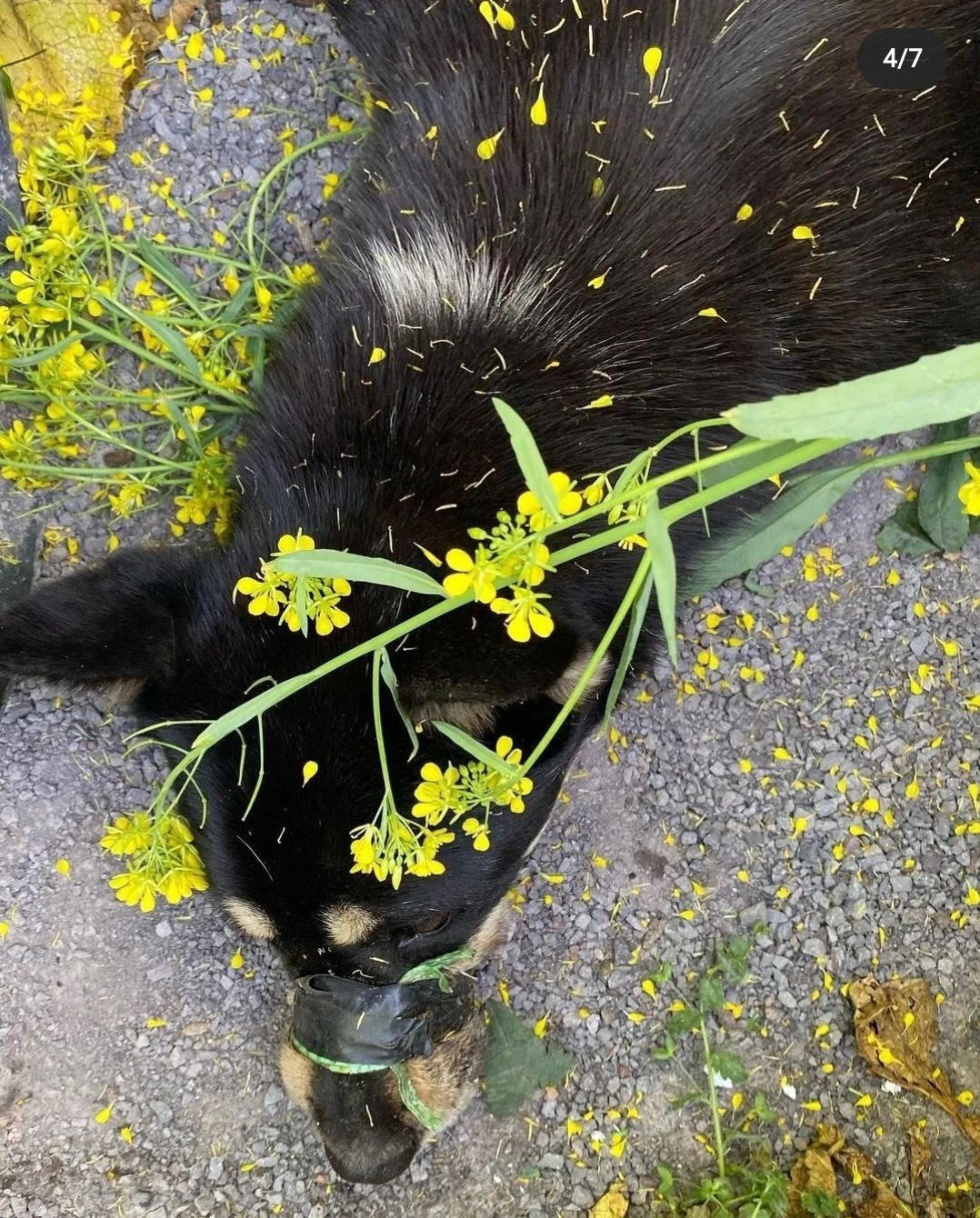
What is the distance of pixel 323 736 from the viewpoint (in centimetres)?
188

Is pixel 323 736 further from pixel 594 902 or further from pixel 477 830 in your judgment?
pixel 594 902

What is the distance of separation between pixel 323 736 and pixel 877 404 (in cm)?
117

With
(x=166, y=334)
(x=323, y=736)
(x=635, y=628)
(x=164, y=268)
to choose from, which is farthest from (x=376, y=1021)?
(x=164, y=268)

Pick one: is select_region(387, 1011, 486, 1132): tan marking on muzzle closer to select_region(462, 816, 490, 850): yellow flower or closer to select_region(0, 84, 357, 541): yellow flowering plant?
select_region(462, 816, 490, 850): yellow flower

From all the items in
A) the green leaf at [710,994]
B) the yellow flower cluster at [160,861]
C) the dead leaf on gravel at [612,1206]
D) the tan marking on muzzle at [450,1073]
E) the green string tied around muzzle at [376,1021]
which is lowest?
the dead leaf on gravel at [612,1206]

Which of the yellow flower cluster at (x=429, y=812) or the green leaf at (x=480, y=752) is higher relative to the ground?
the green leaf at (x=480, y=752)

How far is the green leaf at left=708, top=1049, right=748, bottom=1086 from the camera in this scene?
265cm

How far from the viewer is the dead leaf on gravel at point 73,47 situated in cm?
268

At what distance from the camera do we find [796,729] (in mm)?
2750

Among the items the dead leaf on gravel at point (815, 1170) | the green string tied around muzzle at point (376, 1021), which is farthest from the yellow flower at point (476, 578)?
the dead leaf on gravel at point (815, 1170)

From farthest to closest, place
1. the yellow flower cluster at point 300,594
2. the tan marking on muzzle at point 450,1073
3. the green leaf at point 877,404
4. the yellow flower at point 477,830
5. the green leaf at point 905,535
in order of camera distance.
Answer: the green leaf at point 905,535, the tan marking on muzzle at point 450,1073, the yellow flower at point 477,830, the yellow flower cluster at point 300,594, the green leaf at point 877,404

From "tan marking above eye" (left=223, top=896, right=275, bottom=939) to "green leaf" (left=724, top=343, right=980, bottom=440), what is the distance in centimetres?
147

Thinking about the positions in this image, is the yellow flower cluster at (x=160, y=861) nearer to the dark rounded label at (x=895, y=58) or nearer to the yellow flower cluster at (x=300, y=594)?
the yellow flower cluster at (x=300, y=594)

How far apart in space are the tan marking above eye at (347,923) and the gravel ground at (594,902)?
0.74m
